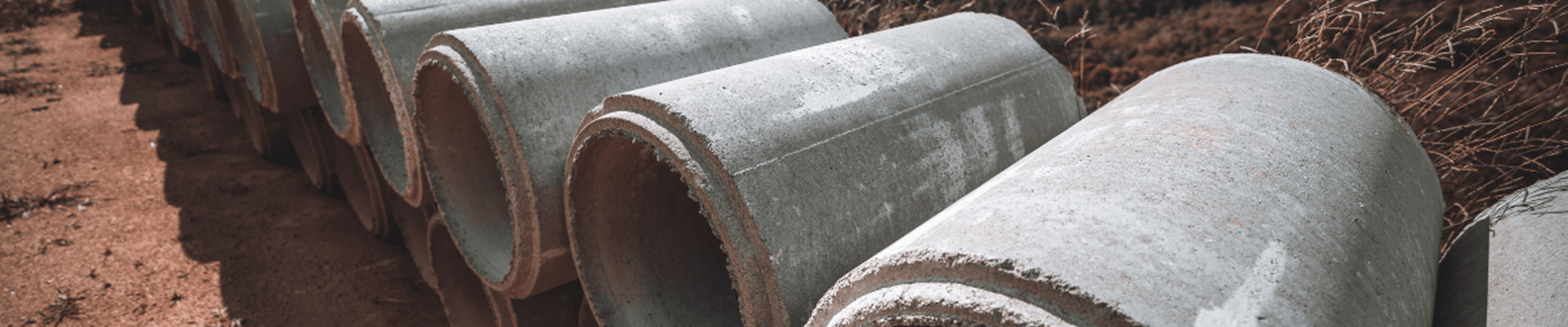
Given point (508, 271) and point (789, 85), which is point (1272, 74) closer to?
point (789, 85)

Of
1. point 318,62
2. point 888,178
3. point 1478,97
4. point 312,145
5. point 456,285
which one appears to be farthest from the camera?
point 312,145

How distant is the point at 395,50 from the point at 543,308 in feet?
3.53

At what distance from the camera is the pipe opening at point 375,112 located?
3.16 meters

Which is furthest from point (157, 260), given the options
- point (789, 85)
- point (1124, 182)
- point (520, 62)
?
point (1124, 182)

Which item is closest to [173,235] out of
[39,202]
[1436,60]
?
[39,202]

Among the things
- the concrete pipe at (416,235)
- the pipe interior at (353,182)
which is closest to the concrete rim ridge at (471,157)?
the concrete pipe at (416,235)

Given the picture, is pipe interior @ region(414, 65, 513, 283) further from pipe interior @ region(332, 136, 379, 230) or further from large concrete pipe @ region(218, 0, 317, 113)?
pipe interior @ region(332, 136, 379, 230)

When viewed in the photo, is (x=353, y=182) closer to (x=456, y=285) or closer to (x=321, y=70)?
A: (x=321, y=70)

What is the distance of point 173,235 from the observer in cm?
443

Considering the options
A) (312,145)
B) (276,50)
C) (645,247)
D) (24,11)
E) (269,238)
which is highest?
(645,247)

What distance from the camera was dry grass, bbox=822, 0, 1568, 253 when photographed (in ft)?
7.48

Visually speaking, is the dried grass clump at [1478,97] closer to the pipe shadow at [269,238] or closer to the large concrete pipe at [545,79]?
the large concrete pipe at [545,79]

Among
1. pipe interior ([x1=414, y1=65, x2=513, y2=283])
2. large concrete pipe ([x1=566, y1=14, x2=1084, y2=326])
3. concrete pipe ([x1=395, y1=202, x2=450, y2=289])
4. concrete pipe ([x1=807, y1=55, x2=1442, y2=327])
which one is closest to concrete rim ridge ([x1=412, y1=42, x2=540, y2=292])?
pipe interior ([x1=414, y1=65, x2=513, y2=283])

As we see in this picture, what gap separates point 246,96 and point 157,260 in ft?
7.56
